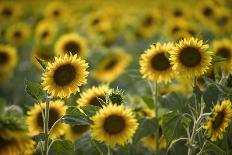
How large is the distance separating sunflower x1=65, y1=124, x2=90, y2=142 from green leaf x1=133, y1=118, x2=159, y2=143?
546mm

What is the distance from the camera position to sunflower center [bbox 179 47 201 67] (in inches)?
127

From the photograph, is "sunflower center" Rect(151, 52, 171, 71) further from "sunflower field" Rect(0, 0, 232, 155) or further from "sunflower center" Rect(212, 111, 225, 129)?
"sunflower center" Rect(212, 111, 225, 129)

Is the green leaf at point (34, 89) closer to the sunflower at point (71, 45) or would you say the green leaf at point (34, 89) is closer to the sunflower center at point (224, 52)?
the sunflower center at point (224, 52)

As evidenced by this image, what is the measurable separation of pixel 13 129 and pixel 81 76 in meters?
0.85

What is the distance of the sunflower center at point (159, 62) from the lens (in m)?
3.53

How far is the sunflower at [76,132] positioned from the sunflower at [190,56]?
974 mm

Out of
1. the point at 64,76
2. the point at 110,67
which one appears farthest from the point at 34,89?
the point at 110,67

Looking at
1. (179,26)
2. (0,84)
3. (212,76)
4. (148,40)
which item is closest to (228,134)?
(212,76)

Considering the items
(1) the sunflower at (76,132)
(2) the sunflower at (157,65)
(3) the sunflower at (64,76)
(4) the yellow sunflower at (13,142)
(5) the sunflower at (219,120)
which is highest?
(2) the sunflower at (157,65)

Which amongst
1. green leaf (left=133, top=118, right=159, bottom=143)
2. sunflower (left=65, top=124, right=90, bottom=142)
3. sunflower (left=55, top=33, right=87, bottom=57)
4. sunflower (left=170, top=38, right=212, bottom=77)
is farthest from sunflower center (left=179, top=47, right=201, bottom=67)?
sunflower (left=55, top=33, right=87, bottom=57)

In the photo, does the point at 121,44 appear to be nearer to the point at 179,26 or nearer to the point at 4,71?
the point at 179,26

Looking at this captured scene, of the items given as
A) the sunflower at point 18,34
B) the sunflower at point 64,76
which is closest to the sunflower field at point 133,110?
the sunflower at point 64,76

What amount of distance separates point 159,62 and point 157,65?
0.8 inches

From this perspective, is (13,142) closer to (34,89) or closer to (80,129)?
(34,89)
